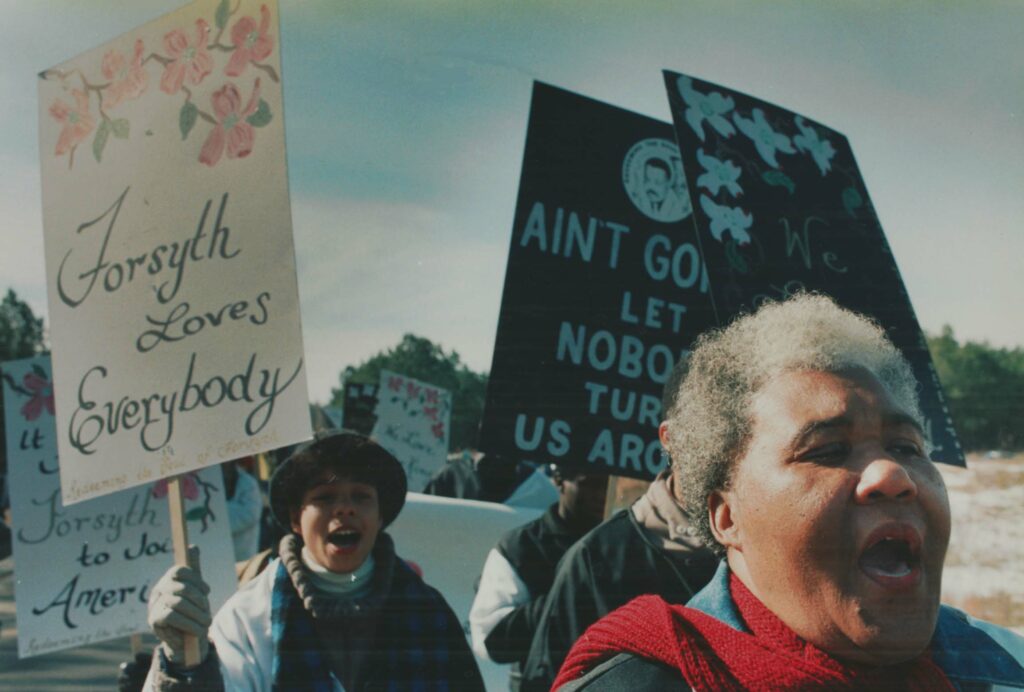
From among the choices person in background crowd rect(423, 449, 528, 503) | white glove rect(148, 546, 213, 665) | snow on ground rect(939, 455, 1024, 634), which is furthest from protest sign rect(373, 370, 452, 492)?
white glove rect(148, 546, 213, 665)

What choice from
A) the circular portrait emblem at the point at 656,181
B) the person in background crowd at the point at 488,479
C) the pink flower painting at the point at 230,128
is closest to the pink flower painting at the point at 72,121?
the pink flower painting at the point at 230,128

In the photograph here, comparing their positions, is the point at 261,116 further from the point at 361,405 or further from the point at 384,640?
the point at 361,405

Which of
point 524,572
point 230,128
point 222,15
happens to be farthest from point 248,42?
point 524,572

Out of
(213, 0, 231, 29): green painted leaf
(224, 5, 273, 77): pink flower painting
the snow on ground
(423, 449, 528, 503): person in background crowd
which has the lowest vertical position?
the snow on ground

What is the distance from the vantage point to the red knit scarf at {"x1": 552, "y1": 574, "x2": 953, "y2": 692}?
55.8 inches

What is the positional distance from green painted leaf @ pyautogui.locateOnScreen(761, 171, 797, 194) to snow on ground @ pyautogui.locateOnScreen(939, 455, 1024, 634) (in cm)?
468

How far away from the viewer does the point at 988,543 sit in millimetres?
8516

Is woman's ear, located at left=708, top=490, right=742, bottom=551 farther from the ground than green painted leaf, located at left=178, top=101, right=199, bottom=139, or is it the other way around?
green painted leaf, located at left=178, top=101, right=199, bottom=139

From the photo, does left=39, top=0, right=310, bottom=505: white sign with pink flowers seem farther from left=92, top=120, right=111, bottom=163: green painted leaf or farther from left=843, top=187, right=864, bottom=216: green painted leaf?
left=843, top=187, right=864, bottom=216: green painted leaf

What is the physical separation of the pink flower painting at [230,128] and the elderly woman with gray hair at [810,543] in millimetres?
1423

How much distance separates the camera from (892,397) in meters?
1.57

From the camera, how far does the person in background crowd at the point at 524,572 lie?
10.6 ft

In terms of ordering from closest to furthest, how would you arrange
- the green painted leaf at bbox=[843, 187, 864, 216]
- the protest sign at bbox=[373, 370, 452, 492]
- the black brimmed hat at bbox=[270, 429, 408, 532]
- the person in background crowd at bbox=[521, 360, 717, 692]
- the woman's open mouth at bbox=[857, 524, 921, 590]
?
1. the woman's open mouth at bbox=[857, 524, 921, 590]
2. the person in background crowd at bbox=[521, 360, 717, 692]
3. the black brimmed hat at bbox=[270, 429, 408, 532]
4. the green painted leaf at bbox=[843, 187, 864, 216]
5. the protest sign at bbox=[373, 370, 452, 492]

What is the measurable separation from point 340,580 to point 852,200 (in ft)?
6.28
